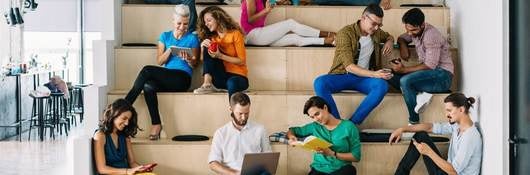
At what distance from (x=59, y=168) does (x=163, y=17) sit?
2.50 m

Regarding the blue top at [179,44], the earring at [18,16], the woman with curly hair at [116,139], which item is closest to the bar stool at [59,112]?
the earring at [18,16]

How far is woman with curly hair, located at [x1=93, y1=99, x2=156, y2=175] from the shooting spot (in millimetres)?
4746

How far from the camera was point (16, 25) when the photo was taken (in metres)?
12.5

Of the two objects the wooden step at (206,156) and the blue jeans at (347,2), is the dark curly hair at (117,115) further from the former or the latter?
the blue jeans at (347,2)

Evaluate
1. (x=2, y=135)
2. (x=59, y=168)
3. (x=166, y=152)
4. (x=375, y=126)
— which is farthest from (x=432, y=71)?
(x=2, y=135)

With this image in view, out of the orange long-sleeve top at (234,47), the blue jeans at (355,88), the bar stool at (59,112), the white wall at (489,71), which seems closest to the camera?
the white wall at (489,71)

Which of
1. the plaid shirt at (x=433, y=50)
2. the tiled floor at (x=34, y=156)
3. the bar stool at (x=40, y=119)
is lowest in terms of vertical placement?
the tiled floor at (x=34, y=156)

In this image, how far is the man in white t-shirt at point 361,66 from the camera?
528cm

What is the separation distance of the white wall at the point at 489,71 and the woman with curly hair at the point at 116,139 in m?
2.11

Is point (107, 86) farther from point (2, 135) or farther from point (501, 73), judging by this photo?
point (2, 135)

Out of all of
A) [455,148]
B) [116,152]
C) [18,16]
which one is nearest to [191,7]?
[116,152]

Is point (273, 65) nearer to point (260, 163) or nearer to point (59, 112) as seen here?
point (260, 163)

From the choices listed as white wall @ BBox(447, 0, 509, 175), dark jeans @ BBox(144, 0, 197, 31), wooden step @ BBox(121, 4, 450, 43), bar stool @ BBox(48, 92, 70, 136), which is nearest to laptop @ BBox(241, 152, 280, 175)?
white wall @ BBox(447, 0, 509, 175)

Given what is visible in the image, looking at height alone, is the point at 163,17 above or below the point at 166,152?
above
